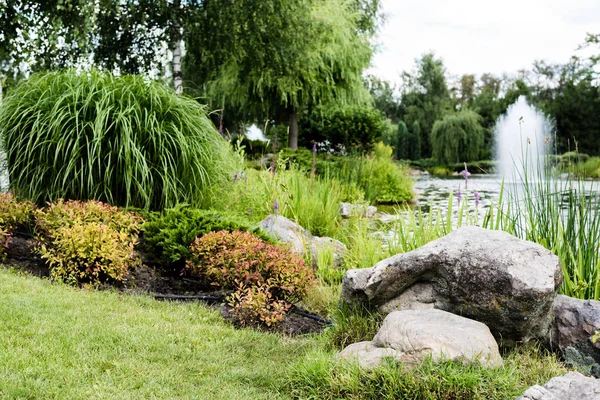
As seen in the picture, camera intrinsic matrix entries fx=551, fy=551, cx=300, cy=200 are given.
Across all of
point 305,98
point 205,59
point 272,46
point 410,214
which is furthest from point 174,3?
point 410,214

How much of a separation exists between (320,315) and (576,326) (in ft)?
6.29

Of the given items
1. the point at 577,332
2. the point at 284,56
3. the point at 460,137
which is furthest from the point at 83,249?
the point at 460,137

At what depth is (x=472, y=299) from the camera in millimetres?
3270

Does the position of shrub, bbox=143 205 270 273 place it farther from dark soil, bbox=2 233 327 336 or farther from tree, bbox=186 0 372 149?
tree, bbox=186 0 372 149

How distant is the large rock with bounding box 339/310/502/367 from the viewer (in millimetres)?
2781

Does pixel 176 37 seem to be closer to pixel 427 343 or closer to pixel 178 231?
pixel 178 231

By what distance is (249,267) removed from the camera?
15.3 ft

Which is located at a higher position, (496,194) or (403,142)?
(403,142)

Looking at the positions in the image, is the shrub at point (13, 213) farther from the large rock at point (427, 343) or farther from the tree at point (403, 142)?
the tree at point (403, 142)

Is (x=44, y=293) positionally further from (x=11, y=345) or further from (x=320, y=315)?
(x=320, y=315)

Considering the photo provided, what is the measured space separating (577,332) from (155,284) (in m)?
3.39

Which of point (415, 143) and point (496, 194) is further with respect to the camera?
point (415, 143)

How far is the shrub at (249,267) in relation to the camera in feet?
14.8

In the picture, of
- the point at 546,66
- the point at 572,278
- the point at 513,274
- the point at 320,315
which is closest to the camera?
the point at 513,274
